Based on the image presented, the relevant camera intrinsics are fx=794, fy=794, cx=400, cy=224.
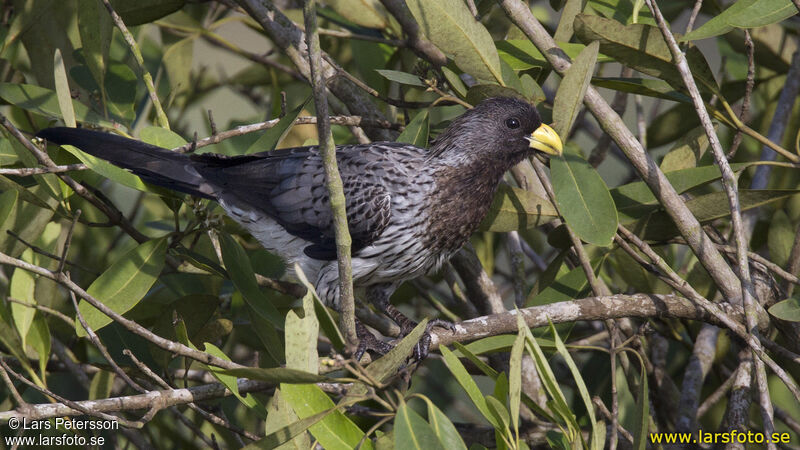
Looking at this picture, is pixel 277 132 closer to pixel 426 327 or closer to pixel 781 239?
pixel 426 327

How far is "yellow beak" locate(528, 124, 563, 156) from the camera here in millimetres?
2926

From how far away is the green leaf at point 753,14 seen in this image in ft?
8.24

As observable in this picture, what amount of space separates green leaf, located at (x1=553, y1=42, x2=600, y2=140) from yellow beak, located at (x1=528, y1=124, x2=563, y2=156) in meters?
0.20

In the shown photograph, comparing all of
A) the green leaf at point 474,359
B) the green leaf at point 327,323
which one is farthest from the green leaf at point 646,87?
the green leaf at point 327,323

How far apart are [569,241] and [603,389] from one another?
2.91 feet

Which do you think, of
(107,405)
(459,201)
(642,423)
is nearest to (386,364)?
(642,423)

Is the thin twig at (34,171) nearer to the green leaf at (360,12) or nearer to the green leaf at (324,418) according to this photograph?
the green leaf at (324,418)

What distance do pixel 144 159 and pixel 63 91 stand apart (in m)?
0.49

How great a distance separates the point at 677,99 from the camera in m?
2.92

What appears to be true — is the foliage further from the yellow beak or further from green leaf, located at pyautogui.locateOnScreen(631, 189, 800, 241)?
the yellow beak

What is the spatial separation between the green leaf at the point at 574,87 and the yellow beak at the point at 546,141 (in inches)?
7.8

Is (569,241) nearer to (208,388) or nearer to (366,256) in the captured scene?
(366,256)

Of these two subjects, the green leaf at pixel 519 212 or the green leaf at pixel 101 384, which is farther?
the green leaf at pixel 519 212

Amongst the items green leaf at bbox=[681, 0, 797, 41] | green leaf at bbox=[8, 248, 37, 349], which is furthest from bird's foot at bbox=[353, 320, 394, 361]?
green leaf at bbox=[681, 0, 797, 41]
